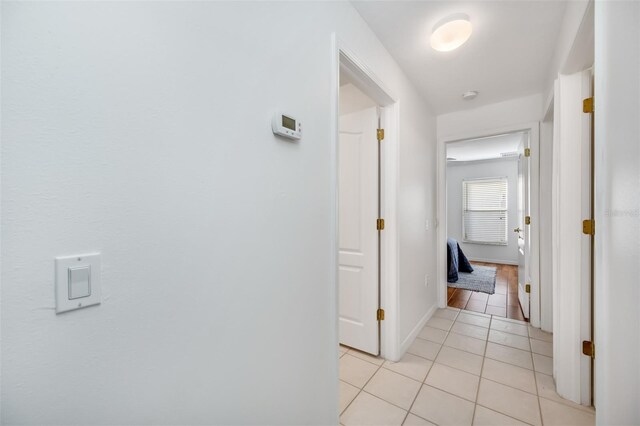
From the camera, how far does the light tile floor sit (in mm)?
1546

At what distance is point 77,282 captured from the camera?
56 centimetres

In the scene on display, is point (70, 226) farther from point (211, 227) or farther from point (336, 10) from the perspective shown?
point (336, 10)

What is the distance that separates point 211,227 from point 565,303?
2.16m

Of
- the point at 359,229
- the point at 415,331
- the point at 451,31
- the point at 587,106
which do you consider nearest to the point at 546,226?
the point at 587,106

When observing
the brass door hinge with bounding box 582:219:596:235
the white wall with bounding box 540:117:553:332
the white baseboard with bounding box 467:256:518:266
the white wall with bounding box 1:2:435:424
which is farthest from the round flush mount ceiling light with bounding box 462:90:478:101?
the white baseboard with bounding box 467:256:518:266

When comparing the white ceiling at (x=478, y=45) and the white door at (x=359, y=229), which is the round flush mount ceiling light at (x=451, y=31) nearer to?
the white ceiling at (x=478, y=45)

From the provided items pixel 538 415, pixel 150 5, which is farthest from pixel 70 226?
→ pixel 538 415

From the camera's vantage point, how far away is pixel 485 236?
6008mm

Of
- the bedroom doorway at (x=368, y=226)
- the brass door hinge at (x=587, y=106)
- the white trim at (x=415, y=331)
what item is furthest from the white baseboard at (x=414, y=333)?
the brass door hinge at (x=587, y=106)

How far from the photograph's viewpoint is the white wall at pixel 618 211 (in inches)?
29.6

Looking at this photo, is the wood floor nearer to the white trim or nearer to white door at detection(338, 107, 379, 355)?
the white trim

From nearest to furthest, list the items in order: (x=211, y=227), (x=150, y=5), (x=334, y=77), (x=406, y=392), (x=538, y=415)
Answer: (x=150, y=5) < (x=211, y=227) < (x=334, y=77) < (x=538, y=415) < (x=406, y=392)

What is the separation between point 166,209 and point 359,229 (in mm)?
1736

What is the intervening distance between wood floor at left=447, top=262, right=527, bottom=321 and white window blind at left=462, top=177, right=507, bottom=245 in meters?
1.85
